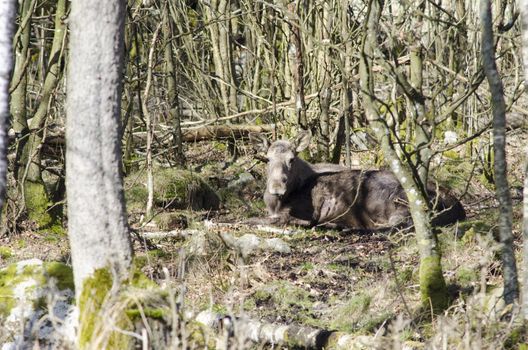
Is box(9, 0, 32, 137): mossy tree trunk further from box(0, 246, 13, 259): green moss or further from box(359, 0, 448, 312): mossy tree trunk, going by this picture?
box(359, 0, 448, 312): mossy tree trunk

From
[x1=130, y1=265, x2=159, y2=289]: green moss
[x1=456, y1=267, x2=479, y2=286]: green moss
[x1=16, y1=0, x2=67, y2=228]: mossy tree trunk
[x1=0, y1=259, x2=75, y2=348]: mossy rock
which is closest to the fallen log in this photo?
[x1=16, y1=0, x2=67, y2=228]: mossy tree trunk

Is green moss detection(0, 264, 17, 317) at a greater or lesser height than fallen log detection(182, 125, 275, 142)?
lesser

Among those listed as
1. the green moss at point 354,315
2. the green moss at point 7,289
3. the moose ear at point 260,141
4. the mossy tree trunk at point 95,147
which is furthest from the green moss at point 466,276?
the moose ear at point 260,141

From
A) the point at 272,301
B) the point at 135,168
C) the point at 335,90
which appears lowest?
the point at 272,301

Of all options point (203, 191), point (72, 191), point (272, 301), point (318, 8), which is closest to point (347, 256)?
point (272, 301)

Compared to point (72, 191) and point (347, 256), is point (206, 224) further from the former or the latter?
point (72, 191)

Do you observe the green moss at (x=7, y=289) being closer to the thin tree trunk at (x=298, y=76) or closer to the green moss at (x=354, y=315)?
the green moss at (x=354, y=315)

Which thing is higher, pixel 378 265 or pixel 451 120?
pixel 451 120

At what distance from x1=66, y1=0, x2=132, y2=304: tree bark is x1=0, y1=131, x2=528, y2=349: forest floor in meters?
0.82

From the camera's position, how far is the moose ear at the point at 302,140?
14180 millimetres

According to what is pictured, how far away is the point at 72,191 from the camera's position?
588cm

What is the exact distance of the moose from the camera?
13578 mm

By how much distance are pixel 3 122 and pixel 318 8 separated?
37.3 feet

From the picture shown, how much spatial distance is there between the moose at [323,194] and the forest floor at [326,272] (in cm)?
61
